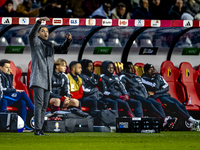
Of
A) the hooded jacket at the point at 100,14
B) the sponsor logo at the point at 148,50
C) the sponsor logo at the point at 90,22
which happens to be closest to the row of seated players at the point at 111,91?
the sponsor logo at the point at 148,50

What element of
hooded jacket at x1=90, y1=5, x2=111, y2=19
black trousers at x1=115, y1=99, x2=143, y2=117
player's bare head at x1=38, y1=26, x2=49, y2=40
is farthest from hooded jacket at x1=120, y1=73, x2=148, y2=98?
player's bare head at x1=38, y1=26, x2=49, y2=40

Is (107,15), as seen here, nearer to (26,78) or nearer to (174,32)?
(174,32)

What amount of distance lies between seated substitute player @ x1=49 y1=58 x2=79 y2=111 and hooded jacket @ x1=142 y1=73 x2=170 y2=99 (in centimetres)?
191

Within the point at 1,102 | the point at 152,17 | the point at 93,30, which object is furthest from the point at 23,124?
the point at 152,17

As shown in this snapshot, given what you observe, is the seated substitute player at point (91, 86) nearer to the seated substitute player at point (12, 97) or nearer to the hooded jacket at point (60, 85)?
the hooded jacket at point (60, 85)

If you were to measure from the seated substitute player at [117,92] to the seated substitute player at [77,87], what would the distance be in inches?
19.6

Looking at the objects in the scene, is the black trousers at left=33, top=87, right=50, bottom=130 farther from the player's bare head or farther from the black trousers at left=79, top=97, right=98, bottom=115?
the black trousers at left=79, top=97, right=98, bottom=115

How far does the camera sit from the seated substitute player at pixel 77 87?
8438 millimetres

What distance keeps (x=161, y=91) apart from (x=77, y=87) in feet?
6.46

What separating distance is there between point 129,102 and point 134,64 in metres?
1.34

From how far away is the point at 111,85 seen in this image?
891cm

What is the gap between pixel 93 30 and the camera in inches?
374

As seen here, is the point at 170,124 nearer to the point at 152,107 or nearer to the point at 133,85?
the point at 152,107

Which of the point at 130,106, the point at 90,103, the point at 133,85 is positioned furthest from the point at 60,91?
the point at 133,85
